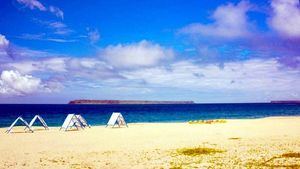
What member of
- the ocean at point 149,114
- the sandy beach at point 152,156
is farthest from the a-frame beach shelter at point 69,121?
the ocean at point 149,114

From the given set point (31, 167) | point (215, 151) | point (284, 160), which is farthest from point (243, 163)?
point (31, 167)

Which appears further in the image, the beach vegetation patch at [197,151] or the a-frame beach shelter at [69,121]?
the a-frame beach shelter at [69,121]

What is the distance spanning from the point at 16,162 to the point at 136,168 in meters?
5.29

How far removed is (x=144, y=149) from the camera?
19484 millimetres

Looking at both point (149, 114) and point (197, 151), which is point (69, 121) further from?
point (149, 114)

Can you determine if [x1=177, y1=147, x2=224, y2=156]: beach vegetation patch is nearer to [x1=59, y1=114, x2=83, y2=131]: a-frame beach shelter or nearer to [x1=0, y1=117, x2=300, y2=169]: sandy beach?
[x1=0, y1=117, x2=300, y2=169]: sandy beach

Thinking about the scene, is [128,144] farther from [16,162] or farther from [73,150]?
[16,162]

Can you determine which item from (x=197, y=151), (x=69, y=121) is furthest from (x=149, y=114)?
(x=197, y=151)

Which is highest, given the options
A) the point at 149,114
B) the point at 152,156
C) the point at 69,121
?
the point at 149,114

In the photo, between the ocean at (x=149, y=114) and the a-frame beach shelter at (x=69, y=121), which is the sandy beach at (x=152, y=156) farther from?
the ocean at (x=149, y=114)

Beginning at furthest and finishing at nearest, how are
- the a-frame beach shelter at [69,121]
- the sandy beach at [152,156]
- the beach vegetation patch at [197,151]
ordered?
the a-frame beach shelter at [69,121], the beach vegetation patch at [197,151], the sandy beach at [152,156]

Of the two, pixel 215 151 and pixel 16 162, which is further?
pixel 215 151

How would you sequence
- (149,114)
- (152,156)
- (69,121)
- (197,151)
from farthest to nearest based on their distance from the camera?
(149,114) → (69,121) → (197,151) → (152,156)

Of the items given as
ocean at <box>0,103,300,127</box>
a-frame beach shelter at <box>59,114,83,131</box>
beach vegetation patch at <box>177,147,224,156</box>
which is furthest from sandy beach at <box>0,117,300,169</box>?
ocean at <box>0,103,300,127</box>
